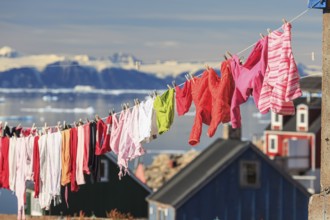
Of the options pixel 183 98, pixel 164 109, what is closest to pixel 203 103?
pixel 183 98

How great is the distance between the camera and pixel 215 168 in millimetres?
54500

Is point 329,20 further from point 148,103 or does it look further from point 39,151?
point 39,151

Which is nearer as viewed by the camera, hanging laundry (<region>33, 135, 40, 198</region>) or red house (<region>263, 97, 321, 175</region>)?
hanging laundry (<region>33, 135, 40, 198</region>)

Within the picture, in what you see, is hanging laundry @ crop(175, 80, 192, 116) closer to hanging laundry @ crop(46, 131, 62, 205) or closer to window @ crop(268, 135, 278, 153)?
hanging laundry @ crop(46, 131, 62, 205)

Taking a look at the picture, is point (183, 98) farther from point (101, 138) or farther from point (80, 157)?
point (80, 157)

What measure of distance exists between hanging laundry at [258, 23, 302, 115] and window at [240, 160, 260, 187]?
38430mm

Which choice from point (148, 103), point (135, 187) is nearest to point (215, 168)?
point (135, 187)

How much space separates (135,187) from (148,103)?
42.4m

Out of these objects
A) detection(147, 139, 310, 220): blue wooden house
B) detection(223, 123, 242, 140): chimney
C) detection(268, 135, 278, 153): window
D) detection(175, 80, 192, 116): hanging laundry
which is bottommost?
detection(147, 139, 310, 220): blue wooden house

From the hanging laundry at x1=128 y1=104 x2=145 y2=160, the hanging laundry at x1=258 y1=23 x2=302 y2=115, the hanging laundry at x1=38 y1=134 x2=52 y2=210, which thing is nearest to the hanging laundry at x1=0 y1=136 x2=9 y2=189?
the hanging laundry at x1=38 y1=134 x2=52 y2=210

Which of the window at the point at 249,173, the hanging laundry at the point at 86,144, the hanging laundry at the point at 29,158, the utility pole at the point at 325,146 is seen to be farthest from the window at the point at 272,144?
the utility pole at the point at 325,146

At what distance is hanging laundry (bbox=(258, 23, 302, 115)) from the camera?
624 inches

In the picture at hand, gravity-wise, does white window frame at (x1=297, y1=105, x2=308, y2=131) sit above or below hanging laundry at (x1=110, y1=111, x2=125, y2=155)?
above

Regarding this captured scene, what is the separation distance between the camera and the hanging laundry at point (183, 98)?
1895 centimetres
